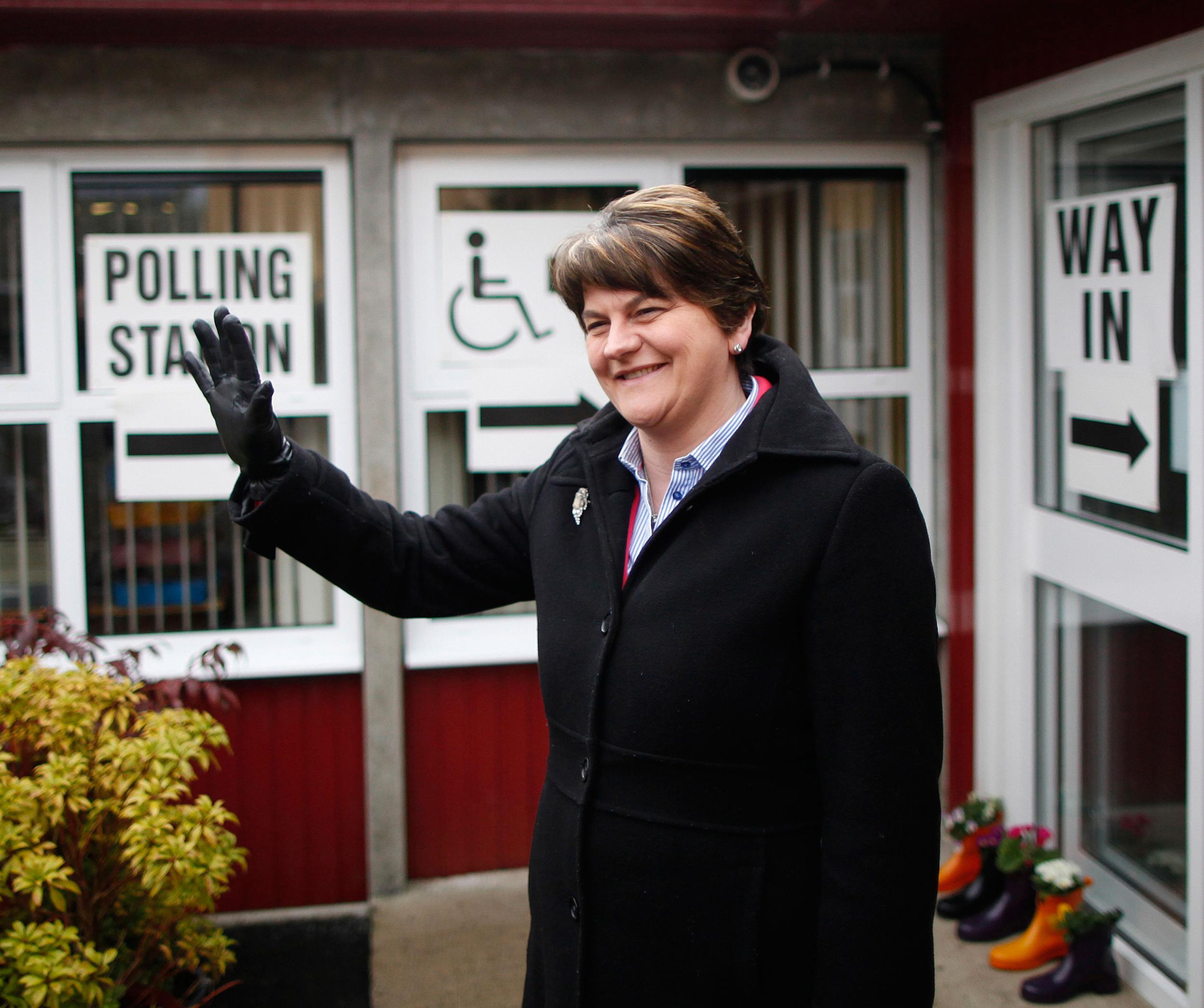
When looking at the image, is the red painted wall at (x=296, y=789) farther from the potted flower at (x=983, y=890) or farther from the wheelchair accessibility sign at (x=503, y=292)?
the potted flower at (x=983, y=890)

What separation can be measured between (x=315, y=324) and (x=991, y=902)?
302 cm

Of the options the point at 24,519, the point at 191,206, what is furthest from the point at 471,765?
the point at 191,206

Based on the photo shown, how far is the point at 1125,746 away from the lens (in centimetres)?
375

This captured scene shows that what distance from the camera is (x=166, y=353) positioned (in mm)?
4184

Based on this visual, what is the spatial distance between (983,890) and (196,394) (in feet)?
10.3

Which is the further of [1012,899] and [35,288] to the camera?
[35,288]

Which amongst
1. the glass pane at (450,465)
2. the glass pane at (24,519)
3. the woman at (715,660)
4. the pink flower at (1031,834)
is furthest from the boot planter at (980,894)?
the glass pane at (24,519)

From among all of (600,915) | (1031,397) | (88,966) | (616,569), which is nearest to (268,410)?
(616,569)

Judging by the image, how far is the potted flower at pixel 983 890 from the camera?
13.0 ft

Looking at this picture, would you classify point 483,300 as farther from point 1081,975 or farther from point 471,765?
point 1081,975

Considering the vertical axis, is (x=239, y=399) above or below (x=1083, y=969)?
above

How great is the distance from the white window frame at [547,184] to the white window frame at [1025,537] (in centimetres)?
29

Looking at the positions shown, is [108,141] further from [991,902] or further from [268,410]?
[991,902]

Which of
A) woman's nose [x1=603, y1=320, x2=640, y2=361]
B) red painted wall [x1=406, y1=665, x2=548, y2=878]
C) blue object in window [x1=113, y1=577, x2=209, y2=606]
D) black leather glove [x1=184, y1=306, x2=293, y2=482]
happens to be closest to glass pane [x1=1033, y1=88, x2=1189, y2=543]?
red painted wall [x1=406, y1=665, x2=548, y2=878]
